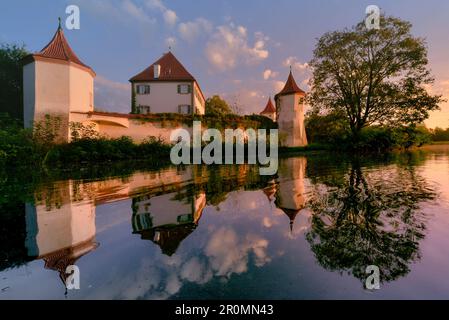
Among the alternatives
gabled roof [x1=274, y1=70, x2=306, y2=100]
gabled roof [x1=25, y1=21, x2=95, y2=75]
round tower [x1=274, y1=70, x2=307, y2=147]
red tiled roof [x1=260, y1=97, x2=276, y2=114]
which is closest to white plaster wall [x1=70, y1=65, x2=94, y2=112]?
gabled roof [x1=25, y1=21, x2=95, y2=75]

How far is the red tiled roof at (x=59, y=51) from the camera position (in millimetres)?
20156

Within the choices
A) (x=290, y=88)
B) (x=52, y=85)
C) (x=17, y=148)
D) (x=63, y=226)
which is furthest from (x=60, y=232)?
(x=290, y=88)

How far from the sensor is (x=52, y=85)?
19984mm

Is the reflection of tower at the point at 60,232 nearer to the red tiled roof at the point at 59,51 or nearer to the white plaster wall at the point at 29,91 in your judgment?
the white plaster wall at the point at 29,91

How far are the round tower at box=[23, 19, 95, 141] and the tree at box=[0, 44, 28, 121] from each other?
11.6 meters

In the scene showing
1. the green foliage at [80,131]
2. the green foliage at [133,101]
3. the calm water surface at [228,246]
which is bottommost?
the calm water surface at [228,246]

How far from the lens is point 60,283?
8.09ft

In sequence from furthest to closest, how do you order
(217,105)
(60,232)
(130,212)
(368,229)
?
(217,105) → (130,212) → (60,232) → (368,229)

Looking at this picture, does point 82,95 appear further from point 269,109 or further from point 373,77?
point 269,109

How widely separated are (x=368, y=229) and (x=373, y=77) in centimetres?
2629

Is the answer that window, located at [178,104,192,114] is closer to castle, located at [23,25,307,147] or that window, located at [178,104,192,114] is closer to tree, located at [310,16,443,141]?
castle, located at [23,25,307,147]

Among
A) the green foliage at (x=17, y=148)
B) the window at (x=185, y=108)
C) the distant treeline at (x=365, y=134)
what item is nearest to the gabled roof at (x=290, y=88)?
the distant treeline at (x=365, y=134)

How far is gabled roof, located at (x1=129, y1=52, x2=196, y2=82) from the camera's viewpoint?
31625 mm
